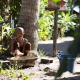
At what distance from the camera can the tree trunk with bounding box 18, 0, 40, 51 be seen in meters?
7.22

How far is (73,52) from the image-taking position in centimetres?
79

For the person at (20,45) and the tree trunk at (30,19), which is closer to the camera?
the person at (20,45)

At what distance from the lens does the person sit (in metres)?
6.62

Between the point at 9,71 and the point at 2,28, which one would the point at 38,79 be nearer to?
the point at 9,71

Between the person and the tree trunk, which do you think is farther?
the tree trunk

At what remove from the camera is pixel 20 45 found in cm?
679

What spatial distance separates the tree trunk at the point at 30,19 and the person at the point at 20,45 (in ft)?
1.61

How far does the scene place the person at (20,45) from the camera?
21.7 feet

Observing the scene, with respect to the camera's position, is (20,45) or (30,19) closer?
(20,45)

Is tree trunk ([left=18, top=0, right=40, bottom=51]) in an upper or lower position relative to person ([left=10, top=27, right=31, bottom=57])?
upper

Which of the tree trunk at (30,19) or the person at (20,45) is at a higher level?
the tree trunk at (30,19)

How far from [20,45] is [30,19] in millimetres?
878

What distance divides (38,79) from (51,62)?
71.7 inches

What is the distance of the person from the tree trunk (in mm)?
492
